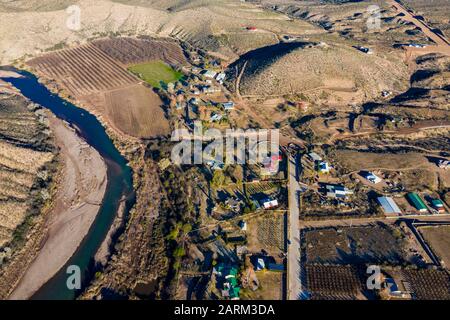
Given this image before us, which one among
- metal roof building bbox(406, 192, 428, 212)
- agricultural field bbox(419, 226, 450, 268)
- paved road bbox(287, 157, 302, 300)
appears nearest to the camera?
paved road bbox(287, 157, 302, 300)

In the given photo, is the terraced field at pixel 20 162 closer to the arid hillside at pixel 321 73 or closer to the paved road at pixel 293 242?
the paved road at pixel 293 242

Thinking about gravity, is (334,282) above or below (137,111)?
below

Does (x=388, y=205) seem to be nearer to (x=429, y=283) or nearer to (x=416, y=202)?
(x=416, y=202)

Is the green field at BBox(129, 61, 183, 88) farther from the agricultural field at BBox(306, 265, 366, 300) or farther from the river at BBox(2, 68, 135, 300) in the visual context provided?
the agricultural field at BBox(306, 265, 366, 300)

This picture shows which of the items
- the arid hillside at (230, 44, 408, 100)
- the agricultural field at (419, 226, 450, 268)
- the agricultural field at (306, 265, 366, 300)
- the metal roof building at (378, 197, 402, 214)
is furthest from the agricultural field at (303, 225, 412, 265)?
the arid hillside at (230, 44, 408, 100)

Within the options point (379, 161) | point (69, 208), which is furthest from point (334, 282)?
point (69, 208)
